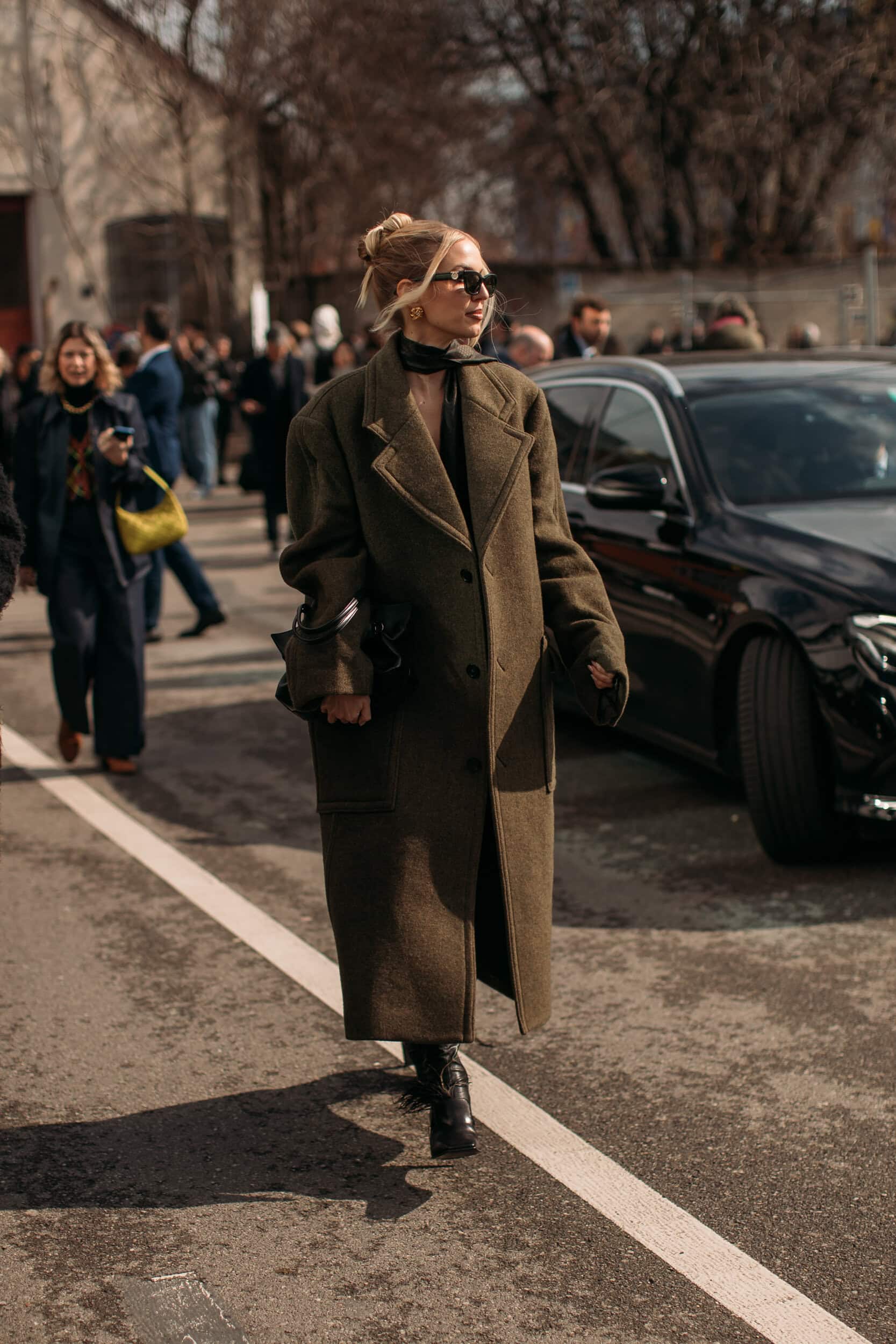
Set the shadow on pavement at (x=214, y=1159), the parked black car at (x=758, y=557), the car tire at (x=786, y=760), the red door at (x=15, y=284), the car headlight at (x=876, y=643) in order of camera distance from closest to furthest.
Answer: the shadow on pavement at (x=214, y=1159) → the car headlight at (x=876, y=643) → the parked black car at (x=758, y=557) → the car tire at (x=786, y=760) → the red door at (x=15, y=284)

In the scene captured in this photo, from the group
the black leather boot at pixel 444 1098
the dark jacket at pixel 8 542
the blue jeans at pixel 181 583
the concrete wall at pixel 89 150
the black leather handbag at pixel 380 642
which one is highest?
the concrete wall at pixel 89 150

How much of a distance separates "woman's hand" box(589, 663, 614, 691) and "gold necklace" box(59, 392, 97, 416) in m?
4.14

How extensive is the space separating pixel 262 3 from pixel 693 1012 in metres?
23.1

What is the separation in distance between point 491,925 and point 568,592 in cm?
73

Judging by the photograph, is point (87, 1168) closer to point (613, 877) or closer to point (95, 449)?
point (613, 877)

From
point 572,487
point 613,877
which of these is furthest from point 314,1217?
point 572,487

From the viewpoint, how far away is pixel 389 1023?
11.6ft

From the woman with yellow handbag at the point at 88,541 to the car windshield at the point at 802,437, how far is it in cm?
233

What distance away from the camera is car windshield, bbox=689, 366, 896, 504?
6312mm

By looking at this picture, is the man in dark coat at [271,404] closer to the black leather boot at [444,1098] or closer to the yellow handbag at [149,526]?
the yellow handbag at [149,526]

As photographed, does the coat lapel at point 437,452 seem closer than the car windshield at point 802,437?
Yes

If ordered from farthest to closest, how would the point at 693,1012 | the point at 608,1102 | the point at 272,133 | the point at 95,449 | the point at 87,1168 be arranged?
the point at 272,133 → the point at 95,449 → the point at 693,1012 → the point at 608,1102 → the point at 87,1168

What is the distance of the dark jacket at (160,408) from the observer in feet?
33.4

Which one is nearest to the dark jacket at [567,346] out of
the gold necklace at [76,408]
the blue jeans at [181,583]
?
the blue jeans at [181,583]
